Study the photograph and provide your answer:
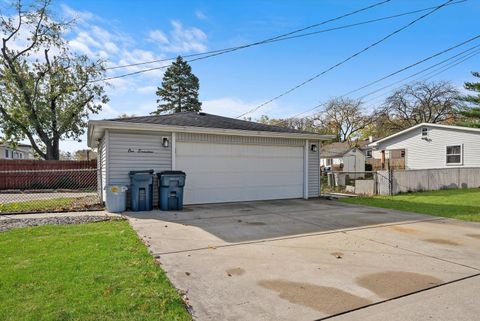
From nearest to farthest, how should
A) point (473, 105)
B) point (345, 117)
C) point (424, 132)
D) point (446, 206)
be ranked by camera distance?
1. point (446, 206)
2. point (424, 132)
3. point (473, 105)
4. point (345, 117)

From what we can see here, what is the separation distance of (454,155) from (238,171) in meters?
14.3

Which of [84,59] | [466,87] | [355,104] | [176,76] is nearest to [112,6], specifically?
[84,59]

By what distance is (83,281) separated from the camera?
3344mm

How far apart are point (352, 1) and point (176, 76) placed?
107 feet

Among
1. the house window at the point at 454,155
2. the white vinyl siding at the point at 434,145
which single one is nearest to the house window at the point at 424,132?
the white vinyl siding at the point at 434,145

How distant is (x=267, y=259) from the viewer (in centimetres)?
436

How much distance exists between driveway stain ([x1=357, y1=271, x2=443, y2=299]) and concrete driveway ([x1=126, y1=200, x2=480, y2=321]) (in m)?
0.01

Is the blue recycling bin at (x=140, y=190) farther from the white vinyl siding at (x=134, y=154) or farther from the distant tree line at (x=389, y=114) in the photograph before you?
the distant tree line at (x=389, y=114)

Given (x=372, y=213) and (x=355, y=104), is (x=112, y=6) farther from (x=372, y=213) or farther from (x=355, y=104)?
(x=355, y=104)

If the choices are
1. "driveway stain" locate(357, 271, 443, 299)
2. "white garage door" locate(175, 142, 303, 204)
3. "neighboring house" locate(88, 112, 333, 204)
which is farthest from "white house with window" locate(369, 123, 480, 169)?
"driveway stain" locate(357, 271, 443, 299)

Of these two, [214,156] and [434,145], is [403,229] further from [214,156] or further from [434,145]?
[434,145]

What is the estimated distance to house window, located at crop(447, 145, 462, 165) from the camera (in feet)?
58.8

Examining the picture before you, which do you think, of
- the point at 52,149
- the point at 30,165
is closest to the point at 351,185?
the point at 30,165

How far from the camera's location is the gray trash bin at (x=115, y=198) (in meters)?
8.30
